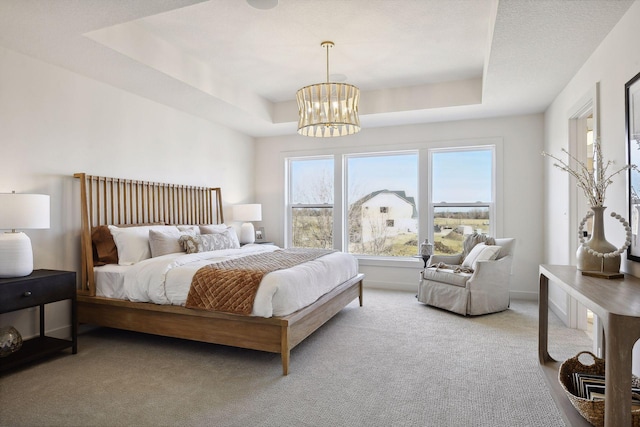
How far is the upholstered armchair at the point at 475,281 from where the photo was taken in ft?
13.6

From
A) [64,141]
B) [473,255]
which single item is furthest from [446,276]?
[64,141]

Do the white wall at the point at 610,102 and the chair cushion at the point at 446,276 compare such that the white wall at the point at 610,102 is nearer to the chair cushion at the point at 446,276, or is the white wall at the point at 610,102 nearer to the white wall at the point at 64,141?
the chair cushion at the point at 446,276

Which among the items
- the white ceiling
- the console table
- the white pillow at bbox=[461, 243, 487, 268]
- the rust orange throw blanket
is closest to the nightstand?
the rust orange throw blanket

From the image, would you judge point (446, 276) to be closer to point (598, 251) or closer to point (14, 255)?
point (598, 251)

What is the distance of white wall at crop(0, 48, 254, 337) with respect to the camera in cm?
314

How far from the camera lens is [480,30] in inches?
132

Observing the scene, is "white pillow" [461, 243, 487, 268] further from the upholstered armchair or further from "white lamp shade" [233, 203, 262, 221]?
"white lamp shade" [233, 203, 262, 221]

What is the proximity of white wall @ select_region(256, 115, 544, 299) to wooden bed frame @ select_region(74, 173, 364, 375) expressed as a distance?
1.32 meters

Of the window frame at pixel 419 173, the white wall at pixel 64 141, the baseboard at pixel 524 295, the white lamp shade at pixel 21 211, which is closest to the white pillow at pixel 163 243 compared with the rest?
the white wall at pixel 64 141

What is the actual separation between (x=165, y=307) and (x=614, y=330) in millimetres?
2964

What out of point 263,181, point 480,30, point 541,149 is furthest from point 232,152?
point 541,149

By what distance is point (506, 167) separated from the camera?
5.12 metres

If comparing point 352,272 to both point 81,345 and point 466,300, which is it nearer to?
point 466,300

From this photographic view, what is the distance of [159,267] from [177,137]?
2205 mm
